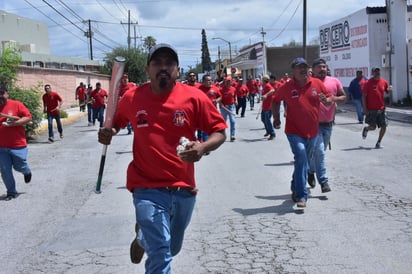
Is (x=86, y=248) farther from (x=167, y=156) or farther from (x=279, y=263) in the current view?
(x=167, y=156)

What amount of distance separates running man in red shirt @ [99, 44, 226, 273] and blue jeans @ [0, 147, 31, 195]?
17.3ft

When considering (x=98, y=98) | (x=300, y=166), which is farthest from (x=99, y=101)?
(x=300, y=166)

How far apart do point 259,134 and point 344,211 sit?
34.7 ft

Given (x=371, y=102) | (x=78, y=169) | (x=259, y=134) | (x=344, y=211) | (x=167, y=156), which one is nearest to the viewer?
(x=167, y=156)

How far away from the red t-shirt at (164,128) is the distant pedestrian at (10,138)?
5.24 m

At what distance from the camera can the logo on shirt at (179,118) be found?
392 centimetres

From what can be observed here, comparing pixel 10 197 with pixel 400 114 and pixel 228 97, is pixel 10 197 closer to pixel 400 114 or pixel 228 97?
pixel 228 97

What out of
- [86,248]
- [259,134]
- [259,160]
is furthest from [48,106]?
[86,248]

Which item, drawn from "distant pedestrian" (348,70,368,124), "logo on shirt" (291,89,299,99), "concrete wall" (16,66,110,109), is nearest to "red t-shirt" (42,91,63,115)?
"concrete wall" (16,66,110,109)

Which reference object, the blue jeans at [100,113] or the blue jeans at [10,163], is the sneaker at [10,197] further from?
the blue jeans at [100,113]

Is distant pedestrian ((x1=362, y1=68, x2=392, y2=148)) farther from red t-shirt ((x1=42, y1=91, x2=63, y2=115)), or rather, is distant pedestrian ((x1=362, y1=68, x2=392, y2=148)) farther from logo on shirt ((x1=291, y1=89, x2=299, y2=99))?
red t-shirt ((x1=42, y1=91, x2=63, y2=115))

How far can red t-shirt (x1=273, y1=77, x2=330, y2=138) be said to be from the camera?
7410 millimetres

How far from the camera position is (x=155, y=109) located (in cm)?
394

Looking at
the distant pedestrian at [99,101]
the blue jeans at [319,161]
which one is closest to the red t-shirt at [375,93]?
the blue jeans at [319,161]
